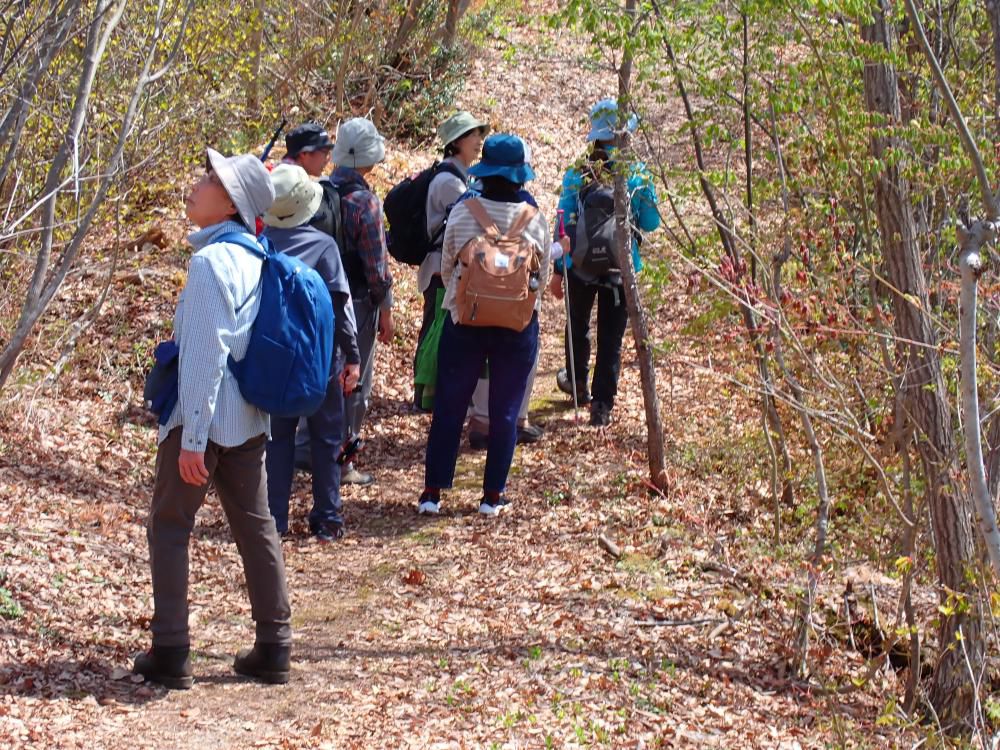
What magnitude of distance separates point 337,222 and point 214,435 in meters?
2.75

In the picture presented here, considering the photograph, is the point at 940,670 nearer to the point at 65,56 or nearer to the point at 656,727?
the point at 656,727

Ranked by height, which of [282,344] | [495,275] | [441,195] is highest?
[441,195]

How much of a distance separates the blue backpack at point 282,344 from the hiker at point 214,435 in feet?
0.13

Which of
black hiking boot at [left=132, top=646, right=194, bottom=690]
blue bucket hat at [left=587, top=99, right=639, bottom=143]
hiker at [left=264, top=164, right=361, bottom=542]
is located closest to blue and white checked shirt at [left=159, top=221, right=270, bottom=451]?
black hiking boot at [left=132, top=646, right=194, bottom=690]

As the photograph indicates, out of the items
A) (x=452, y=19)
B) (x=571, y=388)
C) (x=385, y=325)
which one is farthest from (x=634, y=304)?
(x=452, y=19)

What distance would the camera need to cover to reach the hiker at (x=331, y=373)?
20.4ft

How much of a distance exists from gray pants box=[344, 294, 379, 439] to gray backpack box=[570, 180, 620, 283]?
1.65 metres

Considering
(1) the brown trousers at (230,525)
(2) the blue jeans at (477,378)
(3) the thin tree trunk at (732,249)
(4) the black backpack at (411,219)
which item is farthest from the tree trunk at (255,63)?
(1) the brown trousers at (230,525)

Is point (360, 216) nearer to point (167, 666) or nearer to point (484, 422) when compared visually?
point (484, 422)

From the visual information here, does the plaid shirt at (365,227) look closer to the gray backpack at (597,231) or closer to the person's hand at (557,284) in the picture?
the gray backpack at (597,231)

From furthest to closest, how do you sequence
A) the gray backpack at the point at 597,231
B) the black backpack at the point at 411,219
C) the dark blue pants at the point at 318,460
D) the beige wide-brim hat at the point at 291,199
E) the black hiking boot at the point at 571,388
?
1. the black hiking boot at the point at 571,388
2. the gray backpack at the point at 597,231
3. the black backpack at the point at 411,219
4. the dark blue pants at the point at 318,460
5. the beige wide-brim hat at the point at 291,199

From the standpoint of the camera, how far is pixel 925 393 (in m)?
5.39

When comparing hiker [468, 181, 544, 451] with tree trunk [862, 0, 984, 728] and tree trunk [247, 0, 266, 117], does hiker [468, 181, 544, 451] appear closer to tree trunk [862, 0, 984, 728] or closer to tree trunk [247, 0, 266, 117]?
tree trunk [862, 0, 984, 728]

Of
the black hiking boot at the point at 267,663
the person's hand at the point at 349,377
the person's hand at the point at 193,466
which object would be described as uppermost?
the person's hand at the point at 349,377
